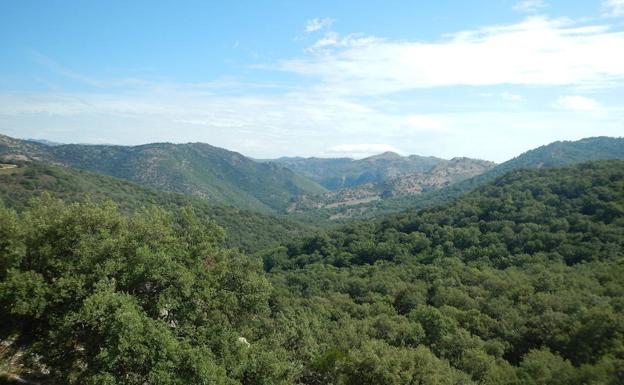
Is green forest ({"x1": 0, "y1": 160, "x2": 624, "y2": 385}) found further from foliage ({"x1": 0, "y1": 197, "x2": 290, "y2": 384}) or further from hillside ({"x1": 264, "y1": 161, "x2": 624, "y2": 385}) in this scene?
hillside ({"x1": 264, "y1": 161, "x2": 624, "y2": 385})

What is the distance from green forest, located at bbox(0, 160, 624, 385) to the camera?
20391 mm

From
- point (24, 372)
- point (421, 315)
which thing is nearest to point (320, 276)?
point (421, 315)

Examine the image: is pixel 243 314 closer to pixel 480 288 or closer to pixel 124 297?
pixel 124 297

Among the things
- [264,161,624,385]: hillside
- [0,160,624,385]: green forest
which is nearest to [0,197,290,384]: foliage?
[0,160,624,385]: green forest

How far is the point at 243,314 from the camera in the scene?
27.5m

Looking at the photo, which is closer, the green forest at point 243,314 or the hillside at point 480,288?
the green forest at point 243,314

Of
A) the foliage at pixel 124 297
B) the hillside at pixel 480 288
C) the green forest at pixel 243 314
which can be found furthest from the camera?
the hillside at pixel 480 288

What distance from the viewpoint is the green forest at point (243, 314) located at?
20391 mm

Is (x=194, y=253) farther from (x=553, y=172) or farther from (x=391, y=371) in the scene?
(x=553, y=172)

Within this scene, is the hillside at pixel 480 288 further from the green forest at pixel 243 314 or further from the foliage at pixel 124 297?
the foliage at pixel 124 297

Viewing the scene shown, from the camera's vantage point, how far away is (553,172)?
553ft

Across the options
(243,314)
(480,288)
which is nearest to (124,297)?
(243,314)

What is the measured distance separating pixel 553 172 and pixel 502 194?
3343 cm

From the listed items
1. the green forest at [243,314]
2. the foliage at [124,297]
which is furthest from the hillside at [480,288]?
the foliage at [124,297]
